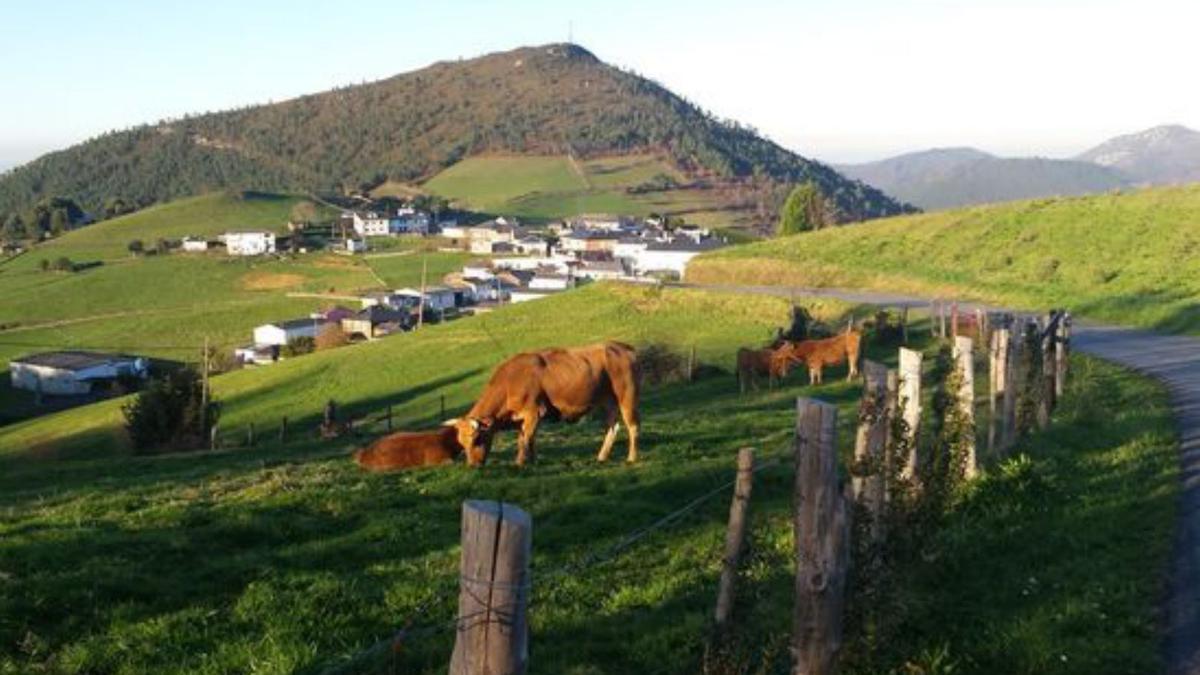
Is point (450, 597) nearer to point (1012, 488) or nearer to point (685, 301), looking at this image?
point (1012, 488)

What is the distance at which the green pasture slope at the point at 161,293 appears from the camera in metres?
103

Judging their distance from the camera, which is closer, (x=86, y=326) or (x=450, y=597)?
(x=450, y=597)

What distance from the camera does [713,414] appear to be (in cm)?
2436

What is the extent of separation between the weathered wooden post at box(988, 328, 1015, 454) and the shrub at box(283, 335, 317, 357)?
2658 inches

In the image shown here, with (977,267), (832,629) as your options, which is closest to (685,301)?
(977,267)

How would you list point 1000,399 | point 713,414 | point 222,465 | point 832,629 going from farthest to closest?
1. point 713,414
2. point 222,465
3. point 1000,399
4. point 832,629

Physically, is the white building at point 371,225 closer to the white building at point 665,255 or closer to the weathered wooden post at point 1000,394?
the white building at point 665,255

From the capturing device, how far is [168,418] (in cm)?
3788

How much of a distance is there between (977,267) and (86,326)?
299 ft

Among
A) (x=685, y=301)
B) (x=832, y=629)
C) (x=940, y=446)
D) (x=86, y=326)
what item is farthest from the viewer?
(x=86, y=326)

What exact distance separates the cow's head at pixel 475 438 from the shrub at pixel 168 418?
2443 cm

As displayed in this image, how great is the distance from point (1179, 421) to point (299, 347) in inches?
2762

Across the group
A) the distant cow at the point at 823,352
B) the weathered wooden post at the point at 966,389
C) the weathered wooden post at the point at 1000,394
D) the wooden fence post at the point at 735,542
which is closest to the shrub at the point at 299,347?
the distant cow at the point at 823,352

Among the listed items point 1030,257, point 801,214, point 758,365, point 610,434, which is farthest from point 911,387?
point 801,214
